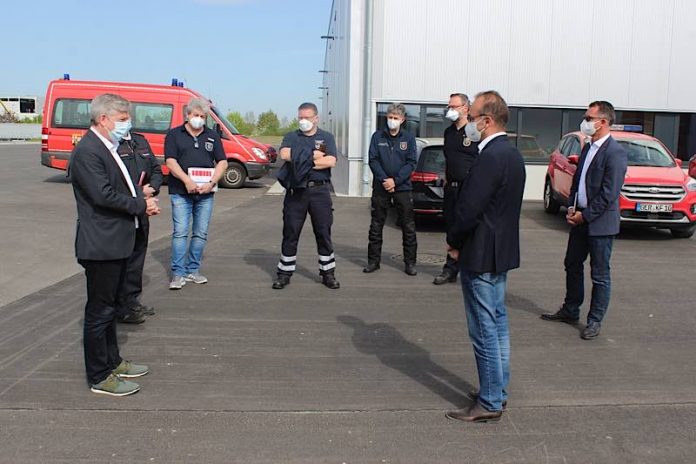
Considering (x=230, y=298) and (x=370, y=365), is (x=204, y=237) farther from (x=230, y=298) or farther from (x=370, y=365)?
(x=370, y=365)

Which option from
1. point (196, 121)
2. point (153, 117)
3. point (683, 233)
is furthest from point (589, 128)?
point (153, 117)

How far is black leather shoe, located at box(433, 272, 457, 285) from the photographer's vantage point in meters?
7.45

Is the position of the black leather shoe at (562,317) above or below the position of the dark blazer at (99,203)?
below

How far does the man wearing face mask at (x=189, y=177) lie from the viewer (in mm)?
6750

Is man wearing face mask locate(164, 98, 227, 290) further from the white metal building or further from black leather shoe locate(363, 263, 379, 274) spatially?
the white metal building

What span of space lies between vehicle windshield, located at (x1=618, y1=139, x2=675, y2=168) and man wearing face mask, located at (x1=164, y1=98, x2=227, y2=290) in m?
7.63

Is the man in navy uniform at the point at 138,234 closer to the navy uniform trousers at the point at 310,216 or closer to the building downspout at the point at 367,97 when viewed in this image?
the navy uniform trousers at the point at 310,216

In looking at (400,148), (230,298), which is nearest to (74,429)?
(230,298)

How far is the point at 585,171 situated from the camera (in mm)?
5809

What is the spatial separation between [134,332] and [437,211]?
21.5 feet

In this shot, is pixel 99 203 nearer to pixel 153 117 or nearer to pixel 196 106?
pixel 196 106

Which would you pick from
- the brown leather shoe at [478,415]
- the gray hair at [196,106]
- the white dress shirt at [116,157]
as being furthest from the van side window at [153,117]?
the brown leather shoe at [478,415]

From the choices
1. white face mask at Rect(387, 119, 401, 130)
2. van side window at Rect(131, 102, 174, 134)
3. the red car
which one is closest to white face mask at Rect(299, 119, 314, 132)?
white face mask at Rect(387, 119, 401, 130)

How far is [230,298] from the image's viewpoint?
22.1 ft
